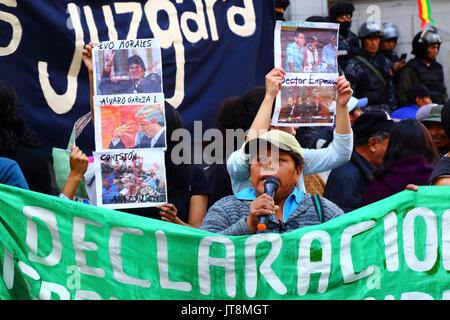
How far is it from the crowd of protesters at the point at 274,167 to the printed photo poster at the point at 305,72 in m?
0.09

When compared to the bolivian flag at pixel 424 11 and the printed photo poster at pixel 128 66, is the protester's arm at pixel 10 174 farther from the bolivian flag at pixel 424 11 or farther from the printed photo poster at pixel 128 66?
the bolivian flag at pixel 424 11

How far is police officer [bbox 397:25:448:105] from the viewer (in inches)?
346

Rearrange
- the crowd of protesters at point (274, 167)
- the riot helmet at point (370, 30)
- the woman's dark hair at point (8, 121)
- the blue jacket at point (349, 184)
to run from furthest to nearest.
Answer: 1. the riot helmet at point (370, 30)
2. the blue jacket at point (349, 184)
3. the woman's dark hair at point (8, 121)
4. the crowd of protesters at point (274, 167)

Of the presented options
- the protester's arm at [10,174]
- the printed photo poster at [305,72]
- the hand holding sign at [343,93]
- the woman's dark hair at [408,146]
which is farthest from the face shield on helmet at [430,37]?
the protester's arm at [10,174]

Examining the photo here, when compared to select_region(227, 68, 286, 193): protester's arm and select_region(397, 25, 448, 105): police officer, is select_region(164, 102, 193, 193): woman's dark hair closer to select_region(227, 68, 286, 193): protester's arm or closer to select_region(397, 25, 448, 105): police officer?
select_region(227, 68, 286, 193): protester's arm

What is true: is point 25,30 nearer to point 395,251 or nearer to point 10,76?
point 10,76

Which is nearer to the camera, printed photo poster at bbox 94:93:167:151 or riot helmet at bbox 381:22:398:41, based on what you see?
printed photo poster at bbox 94:93:167:151

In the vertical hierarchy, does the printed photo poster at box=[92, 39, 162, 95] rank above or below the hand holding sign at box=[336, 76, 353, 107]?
above

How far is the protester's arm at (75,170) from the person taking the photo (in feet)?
15.1

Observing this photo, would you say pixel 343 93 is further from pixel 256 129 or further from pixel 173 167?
pixel 173 167

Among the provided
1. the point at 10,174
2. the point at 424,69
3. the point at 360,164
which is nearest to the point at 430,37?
the point at 424,69

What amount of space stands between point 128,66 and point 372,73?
4.11 m

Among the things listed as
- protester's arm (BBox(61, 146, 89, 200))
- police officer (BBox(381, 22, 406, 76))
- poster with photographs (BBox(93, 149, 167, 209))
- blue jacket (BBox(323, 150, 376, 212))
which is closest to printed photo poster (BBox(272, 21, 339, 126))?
blue jacket (BBox(323, 150, 376, 212))

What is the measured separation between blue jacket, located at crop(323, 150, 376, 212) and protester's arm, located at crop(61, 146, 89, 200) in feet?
5.08
